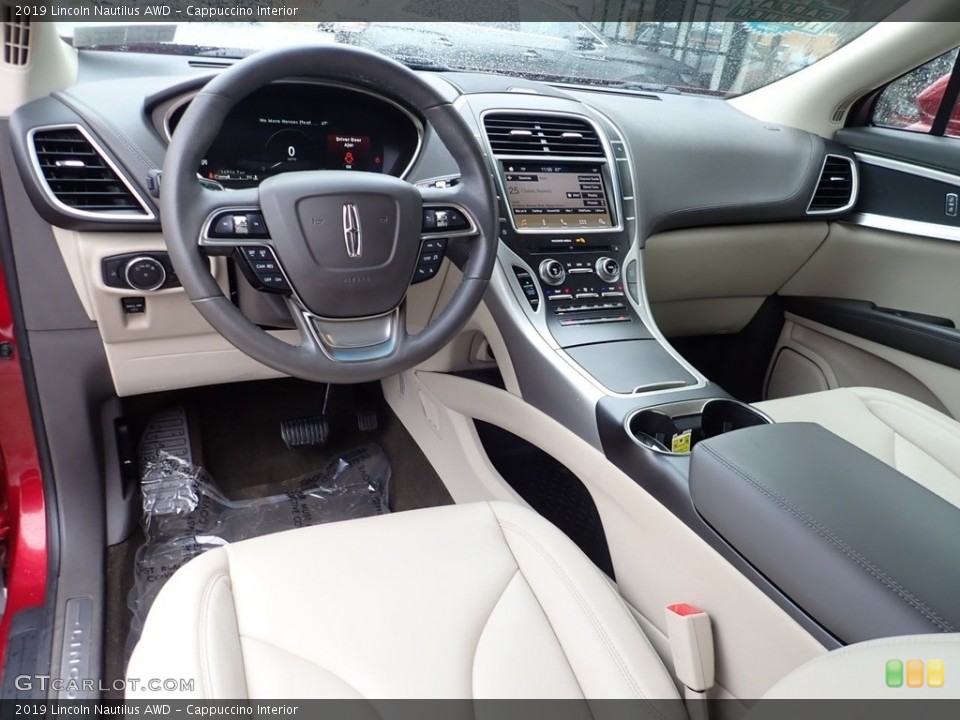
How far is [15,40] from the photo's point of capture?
113 centimetres

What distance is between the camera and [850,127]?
2.05 m

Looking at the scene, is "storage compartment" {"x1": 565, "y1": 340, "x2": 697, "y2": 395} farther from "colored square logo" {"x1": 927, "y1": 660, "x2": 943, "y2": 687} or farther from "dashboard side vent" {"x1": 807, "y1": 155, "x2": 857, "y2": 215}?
"dashboard side vent" {"x1": 807, "y1": 155, "x2": 857, "y2": 215}

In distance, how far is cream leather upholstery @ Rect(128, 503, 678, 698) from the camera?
81cm

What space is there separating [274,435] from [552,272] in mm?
926

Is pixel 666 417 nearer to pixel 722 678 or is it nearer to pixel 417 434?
pixel 722 678

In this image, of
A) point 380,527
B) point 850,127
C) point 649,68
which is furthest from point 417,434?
point 850,127

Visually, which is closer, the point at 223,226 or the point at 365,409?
the point at 223,226

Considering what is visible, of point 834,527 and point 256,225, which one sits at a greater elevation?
point 256,225

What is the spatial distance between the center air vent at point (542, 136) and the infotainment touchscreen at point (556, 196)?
1.3 inches

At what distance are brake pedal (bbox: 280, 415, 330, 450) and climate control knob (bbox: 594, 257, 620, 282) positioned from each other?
2.84ft

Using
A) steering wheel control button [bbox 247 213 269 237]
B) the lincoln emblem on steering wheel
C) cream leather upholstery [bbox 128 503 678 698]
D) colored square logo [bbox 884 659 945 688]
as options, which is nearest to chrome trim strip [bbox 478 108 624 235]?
the lincoln emblem on steering wheel

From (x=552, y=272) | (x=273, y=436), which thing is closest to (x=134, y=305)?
(x=273, y=436)

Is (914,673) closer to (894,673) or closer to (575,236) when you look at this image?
(894,673)

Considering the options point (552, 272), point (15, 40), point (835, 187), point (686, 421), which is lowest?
point (686, 421)
